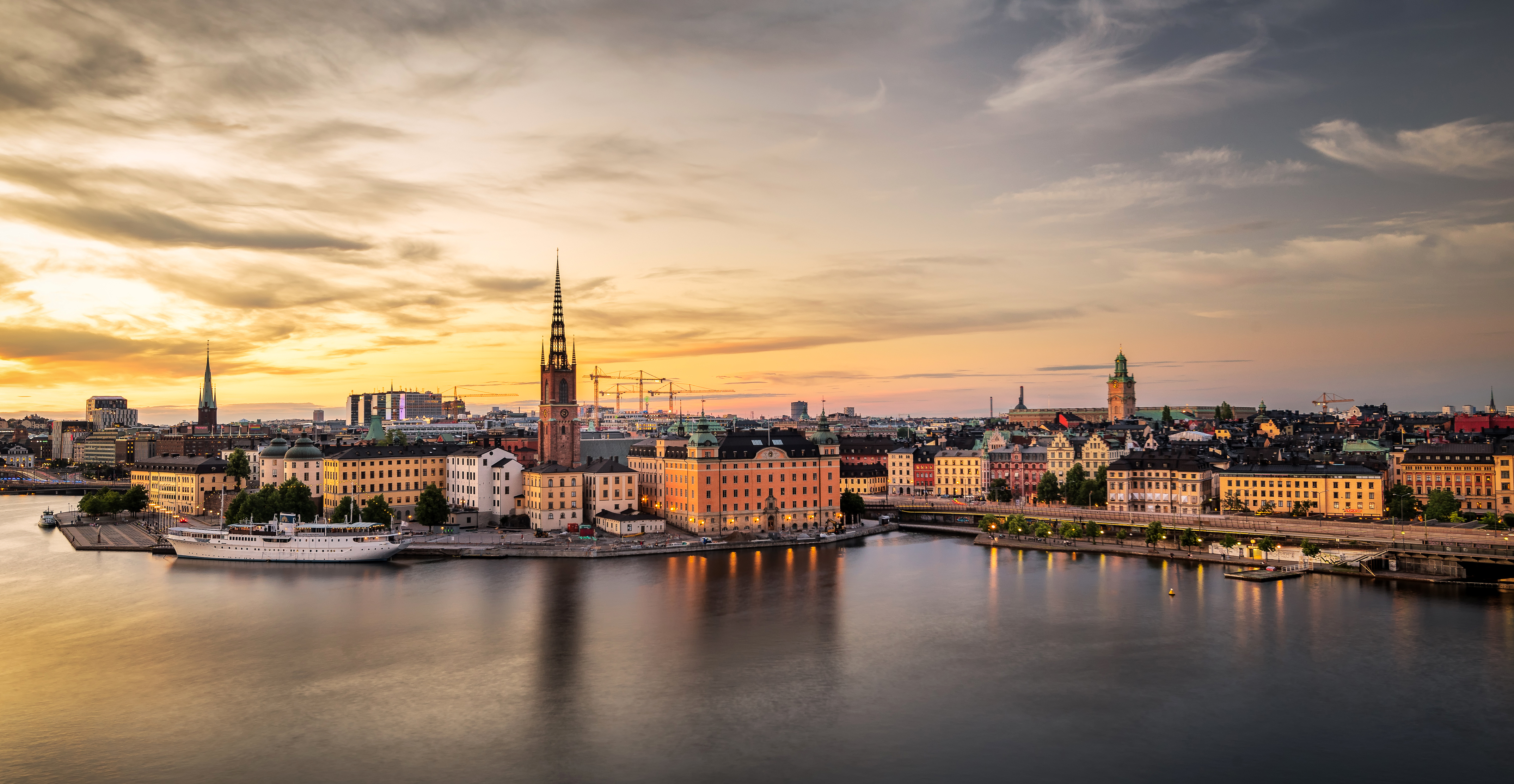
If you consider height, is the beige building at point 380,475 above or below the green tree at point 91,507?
above

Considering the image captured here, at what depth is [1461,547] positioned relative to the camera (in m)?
40.7

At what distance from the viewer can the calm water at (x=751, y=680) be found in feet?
68.5

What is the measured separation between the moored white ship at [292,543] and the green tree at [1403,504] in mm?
47406

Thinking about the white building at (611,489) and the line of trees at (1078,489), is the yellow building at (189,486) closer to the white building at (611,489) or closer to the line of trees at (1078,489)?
the white building at (611,489)

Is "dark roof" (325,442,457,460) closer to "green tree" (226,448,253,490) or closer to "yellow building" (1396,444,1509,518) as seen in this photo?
"green tree" (226,448,253,490)

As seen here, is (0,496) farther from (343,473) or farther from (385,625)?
(385,625)

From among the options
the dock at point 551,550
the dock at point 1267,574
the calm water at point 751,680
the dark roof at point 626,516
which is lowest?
the calm water at point 751,680

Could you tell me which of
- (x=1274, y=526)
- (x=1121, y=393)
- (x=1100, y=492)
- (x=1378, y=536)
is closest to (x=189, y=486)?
(x=1100, y=492)

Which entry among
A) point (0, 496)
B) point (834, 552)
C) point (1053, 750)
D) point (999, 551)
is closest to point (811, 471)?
point (834, 552)

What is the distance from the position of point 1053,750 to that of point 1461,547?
28.4 m

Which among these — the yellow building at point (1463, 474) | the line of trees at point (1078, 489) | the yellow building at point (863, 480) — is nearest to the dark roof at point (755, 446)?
the yellow building at point (863, 480)

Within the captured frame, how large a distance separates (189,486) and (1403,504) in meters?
67.0

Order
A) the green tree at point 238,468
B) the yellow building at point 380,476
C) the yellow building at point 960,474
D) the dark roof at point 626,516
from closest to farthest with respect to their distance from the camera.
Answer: the dark roof at point 626,516, the yellow building at point 380,476, the green tree at point 238,468, the yellow building at point 960,474

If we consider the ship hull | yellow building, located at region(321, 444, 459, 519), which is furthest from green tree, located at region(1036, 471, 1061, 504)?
the ship hull
